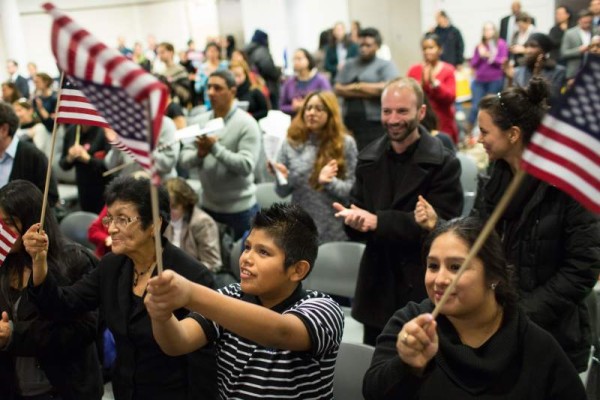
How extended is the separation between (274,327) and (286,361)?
24cm

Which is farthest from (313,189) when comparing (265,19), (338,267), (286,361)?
(265,19)

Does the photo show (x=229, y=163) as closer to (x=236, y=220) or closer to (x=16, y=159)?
(x=236, y=220)

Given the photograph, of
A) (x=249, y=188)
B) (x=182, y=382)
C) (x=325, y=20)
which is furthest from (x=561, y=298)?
(x=325, y=20)

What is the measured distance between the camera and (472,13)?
46.4 feet

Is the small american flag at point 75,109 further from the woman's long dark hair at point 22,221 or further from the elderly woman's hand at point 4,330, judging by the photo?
the elderly woman's hand at point 4,330

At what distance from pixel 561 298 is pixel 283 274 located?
1.11m

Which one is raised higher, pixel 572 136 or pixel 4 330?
pixel 572 136

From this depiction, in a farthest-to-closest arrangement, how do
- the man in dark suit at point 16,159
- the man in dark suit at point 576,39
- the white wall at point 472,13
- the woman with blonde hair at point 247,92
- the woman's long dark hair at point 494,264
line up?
1. the white wall at point 472,13
2. the man in dark suit at point 576,39
3. the woman with blonde hair at point 247,92
4. the man in dark suit at point 16,159
5. the woman's long dark hair at point 494,264

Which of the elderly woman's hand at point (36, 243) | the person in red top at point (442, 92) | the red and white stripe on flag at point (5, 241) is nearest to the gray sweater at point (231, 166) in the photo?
the red and white stripe on flag at point (5, 241)

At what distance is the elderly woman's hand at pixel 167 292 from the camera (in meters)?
1.70

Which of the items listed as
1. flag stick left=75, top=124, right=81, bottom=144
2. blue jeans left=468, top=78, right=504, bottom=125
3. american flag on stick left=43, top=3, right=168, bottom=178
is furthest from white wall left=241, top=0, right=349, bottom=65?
american flag on stick left=43, top=3, right=168, bottom=178

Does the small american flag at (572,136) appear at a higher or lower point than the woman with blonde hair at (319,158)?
higher

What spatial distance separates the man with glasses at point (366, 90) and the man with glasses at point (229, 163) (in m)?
1.57

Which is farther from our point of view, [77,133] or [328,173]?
[77,133]
